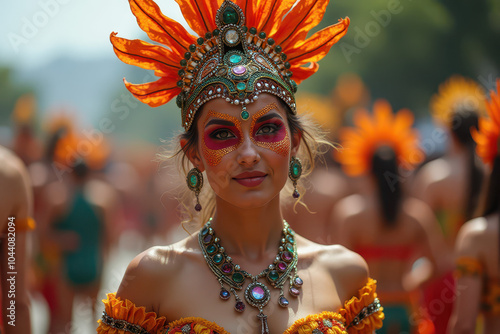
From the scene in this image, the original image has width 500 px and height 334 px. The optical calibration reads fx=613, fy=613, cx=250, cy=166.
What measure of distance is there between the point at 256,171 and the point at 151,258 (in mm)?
641

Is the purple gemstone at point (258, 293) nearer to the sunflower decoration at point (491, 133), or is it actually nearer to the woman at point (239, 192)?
the woman at point (239, 192)

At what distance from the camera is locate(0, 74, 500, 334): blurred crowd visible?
4105mm

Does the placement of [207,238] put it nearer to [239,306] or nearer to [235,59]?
[239,306]

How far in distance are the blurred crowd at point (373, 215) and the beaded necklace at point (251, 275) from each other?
0.52 meters

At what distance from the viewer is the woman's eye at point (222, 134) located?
2957mm

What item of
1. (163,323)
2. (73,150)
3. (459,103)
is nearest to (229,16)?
(163,323)

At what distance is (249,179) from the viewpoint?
9.39 feet

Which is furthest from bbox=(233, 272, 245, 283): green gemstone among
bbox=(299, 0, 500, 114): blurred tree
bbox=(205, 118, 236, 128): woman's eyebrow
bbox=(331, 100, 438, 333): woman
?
bbox=(299, 0, 500, 114): blurred tree

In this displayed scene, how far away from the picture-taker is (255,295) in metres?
2.88

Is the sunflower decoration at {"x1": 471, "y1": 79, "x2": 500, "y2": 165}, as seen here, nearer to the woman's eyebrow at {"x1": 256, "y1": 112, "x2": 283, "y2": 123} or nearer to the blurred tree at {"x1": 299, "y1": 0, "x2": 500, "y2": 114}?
the woman's eyebrow at {"x1": 256, "y1": 112, "x2": 283, "y2": 123}

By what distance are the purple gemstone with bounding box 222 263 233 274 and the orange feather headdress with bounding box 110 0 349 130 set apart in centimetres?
72

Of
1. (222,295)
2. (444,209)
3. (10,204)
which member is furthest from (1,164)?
(444,209)

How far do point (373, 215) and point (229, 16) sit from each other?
3300mm

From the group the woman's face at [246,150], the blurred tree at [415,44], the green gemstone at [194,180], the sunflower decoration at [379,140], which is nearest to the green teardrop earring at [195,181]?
the green gemstone at [194,180]
